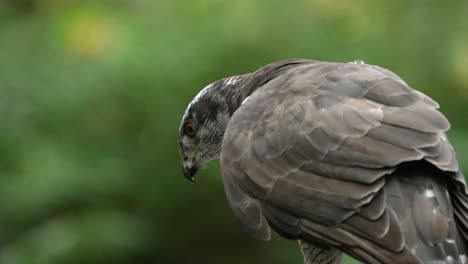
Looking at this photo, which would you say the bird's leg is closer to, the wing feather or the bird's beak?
the wing feather

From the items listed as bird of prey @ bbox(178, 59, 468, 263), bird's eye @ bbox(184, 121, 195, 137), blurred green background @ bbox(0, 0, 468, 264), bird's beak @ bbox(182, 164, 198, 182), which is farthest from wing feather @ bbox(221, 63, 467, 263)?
blurred green background @ bbox(0, 0, 468, 264)

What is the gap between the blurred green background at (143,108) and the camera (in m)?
7.27

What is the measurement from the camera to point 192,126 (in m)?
6.41

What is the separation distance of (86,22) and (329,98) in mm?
2981

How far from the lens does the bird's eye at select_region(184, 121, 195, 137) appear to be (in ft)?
21.0

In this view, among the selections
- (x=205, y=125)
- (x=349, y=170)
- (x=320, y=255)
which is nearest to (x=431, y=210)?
(x=349, y=170)

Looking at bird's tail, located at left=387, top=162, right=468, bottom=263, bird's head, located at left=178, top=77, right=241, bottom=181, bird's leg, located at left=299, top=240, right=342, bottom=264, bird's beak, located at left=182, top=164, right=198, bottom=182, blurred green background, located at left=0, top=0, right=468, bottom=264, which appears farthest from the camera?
blurred green background, located at left=0, top=0, right=468, bottom=264

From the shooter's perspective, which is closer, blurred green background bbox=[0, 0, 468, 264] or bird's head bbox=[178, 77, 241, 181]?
bird's head bbox=[178, 77, 241, 181]

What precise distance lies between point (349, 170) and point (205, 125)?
1.67m

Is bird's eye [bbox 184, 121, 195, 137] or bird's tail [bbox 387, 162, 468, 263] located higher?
bird's tail [bbox 387, 162, 468, 263]

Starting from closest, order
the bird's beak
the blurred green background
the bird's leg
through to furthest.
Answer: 1. the bird's leg
2. the bird's beak
3. the blurred green background

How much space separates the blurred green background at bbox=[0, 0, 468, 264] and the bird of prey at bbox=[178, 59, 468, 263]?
6.38 feet

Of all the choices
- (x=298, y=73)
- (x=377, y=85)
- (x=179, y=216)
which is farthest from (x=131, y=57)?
(x=377, y=85)

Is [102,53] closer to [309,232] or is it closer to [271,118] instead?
[271,118]
